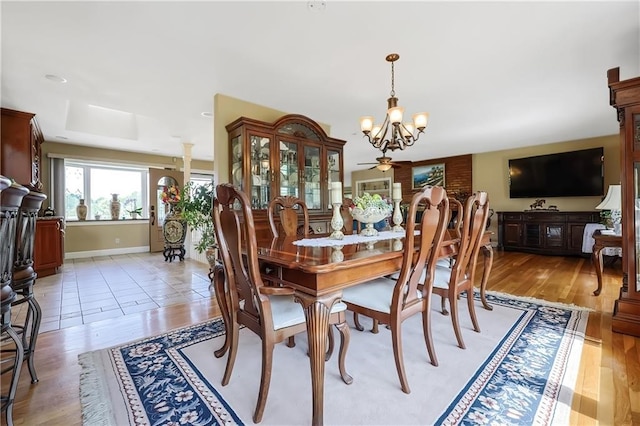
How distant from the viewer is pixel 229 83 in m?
3.07

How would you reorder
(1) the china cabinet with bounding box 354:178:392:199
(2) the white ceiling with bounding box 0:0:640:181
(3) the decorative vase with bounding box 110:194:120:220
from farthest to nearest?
(1) the china cabinet with bounding box 354:178:392:199 → (3) the decorative vase with bounding box 110:194:120:220 → (2) the white ceiling with bounding box 0:0:640:181

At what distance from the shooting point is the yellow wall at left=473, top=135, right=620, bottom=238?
5324 millimetres

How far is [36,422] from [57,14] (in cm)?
252

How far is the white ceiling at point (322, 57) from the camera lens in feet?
6.47

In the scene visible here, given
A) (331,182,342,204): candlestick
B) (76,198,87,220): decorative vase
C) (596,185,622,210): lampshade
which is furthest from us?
(76,198,87,220): decorative vase

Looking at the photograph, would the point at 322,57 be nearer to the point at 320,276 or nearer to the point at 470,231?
the point at 470,231

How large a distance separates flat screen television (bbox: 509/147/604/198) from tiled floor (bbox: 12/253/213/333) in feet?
21.7

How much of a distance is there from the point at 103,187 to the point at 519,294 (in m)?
7.81

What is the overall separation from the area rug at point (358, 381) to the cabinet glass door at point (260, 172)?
1.65m

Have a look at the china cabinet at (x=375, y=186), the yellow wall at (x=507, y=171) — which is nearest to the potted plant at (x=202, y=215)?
the china cabinet at (x=375, y=186)

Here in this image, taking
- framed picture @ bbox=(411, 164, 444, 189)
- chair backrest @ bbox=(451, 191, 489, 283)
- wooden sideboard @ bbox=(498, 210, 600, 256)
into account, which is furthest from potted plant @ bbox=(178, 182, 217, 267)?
wooden sideboard @ bbox=(498, 210, 600, 256)

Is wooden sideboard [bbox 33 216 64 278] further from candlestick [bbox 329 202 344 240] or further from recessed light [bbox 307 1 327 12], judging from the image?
recessed light [bbox 307 1 327 12]

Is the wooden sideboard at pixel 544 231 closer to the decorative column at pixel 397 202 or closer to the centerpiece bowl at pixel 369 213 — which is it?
the decorative column at pixel 397 202

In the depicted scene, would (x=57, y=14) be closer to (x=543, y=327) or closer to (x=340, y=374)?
(x=340, y=374)
